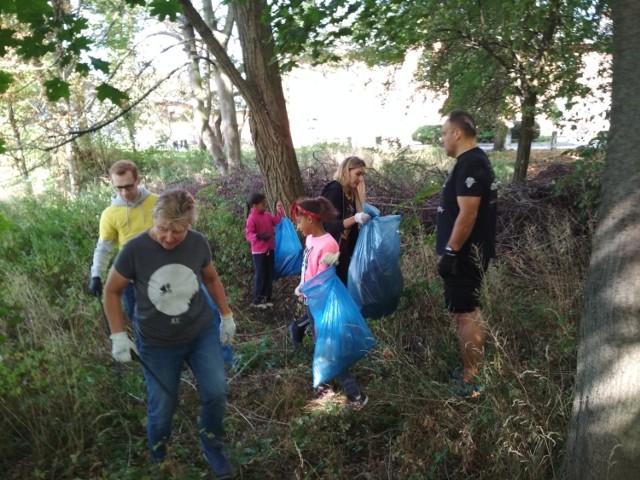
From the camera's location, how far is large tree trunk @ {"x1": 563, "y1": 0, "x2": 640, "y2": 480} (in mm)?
1872

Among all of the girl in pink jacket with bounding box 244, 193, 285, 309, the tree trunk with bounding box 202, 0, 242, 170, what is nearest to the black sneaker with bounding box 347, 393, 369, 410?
the girl in pink jacket with bounding box 244, 193, 285, 309

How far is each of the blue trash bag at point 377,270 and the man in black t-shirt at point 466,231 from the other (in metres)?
0.44

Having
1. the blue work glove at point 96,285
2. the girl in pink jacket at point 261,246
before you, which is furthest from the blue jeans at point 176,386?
the girl in pink jacket at point 261,246

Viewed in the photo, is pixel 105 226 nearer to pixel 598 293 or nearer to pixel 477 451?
pixel 477 451

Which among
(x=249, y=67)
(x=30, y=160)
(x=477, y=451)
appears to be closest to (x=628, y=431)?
(x=477, y=451)

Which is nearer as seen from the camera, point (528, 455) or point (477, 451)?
point (528, 455)

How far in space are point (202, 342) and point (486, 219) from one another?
1910 millimetres

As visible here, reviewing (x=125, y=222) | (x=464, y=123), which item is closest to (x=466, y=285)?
(x=464, y=123)

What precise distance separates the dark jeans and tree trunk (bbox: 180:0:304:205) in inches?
29.0

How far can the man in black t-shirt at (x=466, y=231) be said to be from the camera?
3.12 m

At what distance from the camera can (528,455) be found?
2.32 m

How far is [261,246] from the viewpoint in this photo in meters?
5.83

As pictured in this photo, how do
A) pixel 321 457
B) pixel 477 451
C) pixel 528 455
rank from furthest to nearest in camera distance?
pixel 321 457, pixel 477 451, pixel 528 455

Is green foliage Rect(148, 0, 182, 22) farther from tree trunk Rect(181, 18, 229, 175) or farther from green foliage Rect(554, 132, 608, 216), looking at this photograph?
tree trunk Rect(181, 18, 229, 175)
